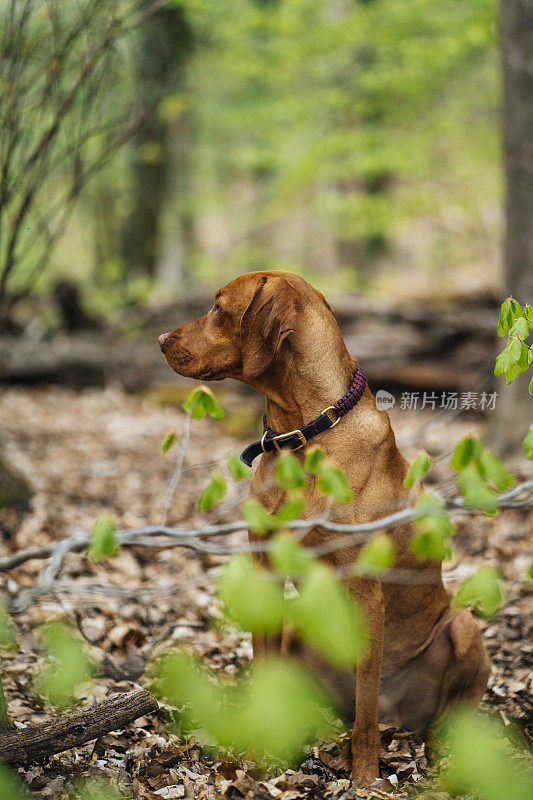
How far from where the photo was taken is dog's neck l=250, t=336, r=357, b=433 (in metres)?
2.51

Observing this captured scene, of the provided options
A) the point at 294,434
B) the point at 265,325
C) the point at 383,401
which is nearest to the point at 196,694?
the point at 294,434

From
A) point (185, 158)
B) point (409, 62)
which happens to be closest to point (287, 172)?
point (409, 62)

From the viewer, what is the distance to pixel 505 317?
6.39 feet

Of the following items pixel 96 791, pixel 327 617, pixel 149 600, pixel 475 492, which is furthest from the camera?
pixel 149 600

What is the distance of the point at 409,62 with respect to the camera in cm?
971

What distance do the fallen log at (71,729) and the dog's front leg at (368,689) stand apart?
2.58ft

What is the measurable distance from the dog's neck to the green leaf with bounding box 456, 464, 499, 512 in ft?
3.06

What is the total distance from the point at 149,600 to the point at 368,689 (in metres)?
1.63

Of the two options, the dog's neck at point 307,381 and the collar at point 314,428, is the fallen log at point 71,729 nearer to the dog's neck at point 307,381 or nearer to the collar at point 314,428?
the collar at point 314,428

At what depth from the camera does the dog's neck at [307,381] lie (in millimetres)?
2510

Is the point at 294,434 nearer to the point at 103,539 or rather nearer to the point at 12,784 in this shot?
the point at 103,539

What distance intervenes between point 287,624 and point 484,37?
→ 792cm

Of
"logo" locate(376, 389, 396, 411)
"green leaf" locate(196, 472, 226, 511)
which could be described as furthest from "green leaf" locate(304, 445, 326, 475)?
"logo" locate(376, 389, 396, 411)

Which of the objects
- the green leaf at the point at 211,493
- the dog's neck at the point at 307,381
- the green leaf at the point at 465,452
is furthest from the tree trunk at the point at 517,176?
the green leaf at the point at 211,493
